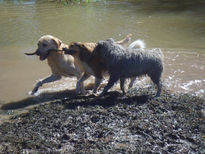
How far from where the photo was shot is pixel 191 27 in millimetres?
12453

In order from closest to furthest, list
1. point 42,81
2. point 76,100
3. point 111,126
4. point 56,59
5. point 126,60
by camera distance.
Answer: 1. point 111,126
2. point 126,60
3. point 76,100
4. point 56,59
5. point 42,81

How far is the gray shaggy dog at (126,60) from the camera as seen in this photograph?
634 cm

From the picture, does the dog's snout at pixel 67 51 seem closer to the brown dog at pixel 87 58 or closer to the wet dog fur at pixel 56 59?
the brown dog at pixel 87 58

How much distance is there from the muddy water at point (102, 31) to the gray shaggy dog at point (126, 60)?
1162 mm

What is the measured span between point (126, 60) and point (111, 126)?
1.64 meters

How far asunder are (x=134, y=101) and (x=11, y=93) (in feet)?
9.75

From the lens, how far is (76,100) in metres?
6.48

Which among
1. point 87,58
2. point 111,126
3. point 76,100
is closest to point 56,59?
point 87,58

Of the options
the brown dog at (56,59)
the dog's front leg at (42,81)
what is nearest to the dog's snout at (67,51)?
the brown dog at (56,59)

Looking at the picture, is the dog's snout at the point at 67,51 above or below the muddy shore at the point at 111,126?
above

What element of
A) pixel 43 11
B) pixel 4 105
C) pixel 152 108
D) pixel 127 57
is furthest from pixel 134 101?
pixel 43 11

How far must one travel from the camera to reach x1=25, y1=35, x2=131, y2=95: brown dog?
22.9ft

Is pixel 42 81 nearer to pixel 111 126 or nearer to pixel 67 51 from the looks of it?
pixel 67 51

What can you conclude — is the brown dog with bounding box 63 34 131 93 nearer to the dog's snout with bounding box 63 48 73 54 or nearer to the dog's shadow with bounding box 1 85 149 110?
the dog's snout with bounding box 63 48 73 54
